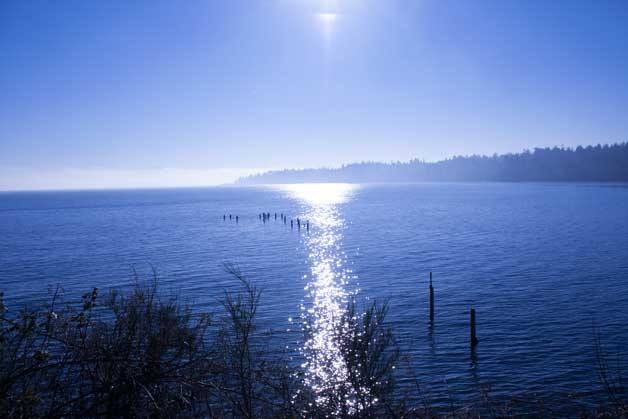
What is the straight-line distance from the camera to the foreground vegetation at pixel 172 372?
8375 mm

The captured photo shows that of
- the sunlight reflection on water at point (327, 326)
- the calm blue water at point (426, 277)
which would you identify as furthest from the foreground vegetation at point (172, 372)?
the calm blue water at point (426, 277)

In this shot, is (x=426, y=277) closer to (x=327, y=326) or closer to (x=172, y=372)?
(x=327, y=326)

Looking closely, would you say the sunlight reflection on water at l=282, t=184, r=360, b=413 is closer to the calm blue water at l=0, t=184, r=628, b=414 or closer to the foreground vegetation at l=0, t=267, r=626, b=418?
the calm blue water at l=0, t=184, r=628, b=414

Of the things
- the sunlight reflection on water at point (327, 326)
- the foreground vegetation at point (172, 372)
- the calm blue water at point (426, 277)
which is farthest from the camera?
the calm blue water at point (426, 277)

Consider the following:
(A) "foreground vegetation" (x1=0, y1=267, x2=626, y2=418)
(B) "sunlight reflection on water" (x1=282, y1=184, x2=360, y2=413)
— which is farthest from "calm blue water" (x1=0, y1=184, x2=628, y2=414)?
(A) "foreground vegetation" (x1=0, y1=267, x2=626, y2=418)

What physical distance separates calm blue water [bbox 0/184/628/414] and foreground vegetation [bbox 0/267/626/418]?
9.84ft

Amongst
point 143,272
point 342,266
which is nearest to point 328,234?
point 342,266

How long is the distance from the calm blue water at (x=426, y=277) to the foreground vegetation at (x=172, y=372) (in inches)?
118

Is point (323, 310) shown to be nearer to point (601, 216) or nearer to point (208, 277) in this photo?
point (208, 277)

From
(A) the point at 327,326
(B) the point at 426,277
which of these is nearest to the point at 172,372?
(A) the point at 327,326

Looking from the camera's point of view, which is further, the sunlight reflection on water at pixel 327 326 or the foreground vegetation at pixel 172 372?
the sunlight reflection on water at pixel 327 326

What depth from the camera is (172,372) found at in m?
13.1

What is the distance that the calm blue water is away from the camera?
2559 cm

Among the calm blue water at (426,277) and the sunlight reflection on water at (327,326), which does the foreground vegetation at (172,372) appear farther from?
the calm blue water at (426,277)
